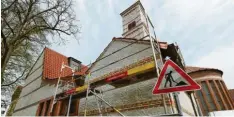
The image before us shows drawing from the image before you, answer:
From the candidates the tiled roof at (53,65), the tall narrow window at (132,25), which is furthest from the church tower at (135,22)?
the tiled roof at (53,65)

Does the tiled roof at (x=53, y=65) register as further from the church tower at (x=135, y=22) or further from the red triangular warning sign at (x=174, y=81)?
the red triangular warning sign at (x=174, y=81)

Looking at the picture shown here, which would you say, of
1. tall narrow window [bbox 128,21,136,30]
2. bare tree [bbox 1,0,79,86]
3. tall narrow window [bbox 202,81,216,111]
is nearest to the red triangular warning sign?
bare tree [bbox 1,0,79,86]

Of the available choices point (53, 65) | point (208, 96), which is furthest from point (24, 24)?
point (208, 96)

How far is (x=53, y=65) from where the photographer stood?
16.3 m

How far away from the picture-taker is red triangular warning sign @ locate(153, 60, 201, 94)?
3224 millimetres

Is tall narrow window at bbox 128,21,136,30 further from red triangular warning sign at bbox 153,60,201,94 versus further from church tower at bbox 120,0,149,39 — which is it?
red triangular warning sign at bbox 153,60,201,94

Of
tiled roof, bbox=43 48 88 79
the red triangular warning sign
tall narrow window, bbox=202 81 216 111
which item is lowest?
the red triangular warning sign

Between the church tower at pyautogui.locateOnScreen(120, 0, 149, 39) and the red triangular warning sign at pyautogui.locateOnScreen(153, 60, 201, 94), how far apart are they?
13534 millimetres

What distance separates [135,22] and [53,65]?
9.73 meters

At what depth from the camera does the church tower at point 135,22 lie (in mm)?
17469

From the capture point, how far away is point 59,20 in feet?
36.6

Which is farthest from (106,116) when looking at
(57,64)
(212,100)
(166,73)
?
(212,100)

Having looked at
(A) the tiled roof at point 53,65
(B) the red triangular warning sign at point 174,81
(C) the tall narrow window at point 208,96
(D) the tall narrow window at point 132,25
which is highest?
(D) the tall narrow window at point 132,25

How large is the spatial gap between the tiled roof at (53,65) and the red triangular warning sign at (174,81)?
11727 mm
